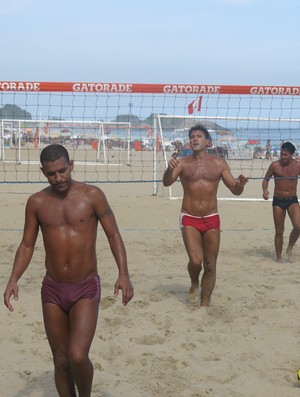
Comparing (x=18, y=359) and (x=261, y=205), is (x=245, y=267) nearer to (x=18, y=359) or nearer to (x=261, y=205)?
(x=18, y=359)

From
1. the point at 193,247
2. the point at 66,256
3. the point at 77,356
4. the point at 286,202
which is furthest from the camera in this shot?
the point at 286,202

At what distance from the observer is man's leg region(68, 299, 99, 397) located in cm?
354

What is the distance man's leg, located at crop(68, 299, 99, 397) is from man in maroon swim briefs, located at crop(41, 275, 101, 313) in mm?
33

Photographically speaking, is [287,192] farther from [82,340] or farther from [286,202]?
[82,340]

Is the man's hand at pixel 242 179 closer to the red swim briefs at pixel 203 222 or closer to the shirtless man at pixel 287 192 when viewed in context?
the red swim briefs at pixel 203 222

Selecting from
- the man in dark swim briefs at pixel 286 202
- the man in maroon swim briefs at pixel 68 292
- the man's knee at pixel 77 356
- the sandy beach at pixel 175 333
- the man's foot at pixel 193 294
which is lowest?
the sandy beach at pixel 175 333

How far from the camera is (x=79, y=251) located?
3.83m

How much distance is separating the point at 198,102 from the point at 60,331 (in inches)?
314

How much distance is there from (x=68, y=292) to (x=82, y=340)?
31 cm

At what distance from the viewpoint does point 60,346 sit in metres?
3.70

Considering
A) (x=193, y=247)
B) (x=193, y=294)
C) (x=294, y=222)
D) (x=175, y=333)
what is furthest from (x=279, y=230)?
(x=175, y=333)

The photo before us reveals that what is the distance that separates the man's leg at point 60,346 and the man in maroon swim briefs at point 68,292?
49mm

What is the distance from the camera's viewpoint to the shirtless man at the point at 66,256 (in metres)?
3.71

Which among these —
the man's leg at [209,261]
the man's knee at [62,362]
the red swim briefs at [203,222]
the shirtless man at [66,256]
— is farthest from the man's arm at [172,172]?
the man's knee at [62,362]
